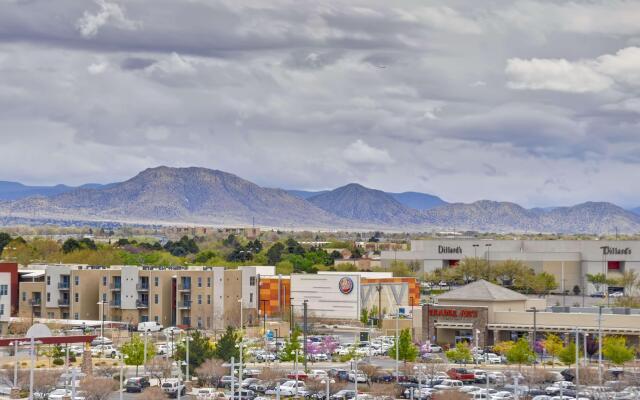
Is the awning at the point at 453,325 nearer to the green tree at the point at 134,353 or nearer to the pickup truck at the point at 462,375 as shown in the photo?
the pickup truck at the point at 462,375

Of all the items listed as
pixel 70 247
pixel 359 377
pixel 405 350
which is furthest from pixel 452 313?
pixel 70 247

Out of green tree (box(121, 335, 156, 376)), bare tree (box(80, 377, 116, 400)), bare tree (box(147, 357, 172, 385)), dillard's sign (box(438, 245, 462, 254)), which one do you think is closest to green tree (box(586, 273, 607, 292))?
dillard's sign (box(438, 245, 462, 254))

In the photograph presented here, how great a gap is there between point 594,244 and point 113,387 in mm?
105289

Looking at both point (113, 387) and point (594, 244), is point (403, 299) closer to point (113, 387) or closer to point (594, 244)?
point (594, 244)

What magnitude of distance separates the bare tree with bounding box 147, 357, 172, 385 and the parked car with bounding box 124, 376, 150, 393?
146 centimetres

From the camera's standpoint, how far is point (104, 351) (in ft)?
327

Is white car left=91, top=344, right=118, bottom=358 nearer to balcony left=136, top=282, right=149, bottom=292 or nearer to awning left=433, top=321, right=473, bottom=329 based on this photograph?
balcony left=136, top=282, right=149, bottom=292

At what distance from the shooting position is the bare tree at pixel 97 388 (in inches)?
2709

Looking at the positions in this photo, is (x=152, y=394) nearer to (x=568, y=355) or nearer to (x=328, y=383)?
(x=328, y=383)

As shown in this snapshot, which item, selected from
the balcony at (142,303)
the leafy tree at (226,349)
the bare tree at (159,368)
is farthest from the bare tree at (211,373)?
the balcony at (142,303)

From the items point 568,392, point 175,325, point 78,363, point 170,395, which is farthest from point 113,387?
point 175,325

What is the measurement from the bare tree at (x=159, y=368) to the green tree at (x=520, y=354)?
22.6 m

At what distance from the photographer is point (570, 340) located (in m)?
98.2

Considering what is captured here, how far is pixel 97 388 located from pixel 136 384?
8970 mm
